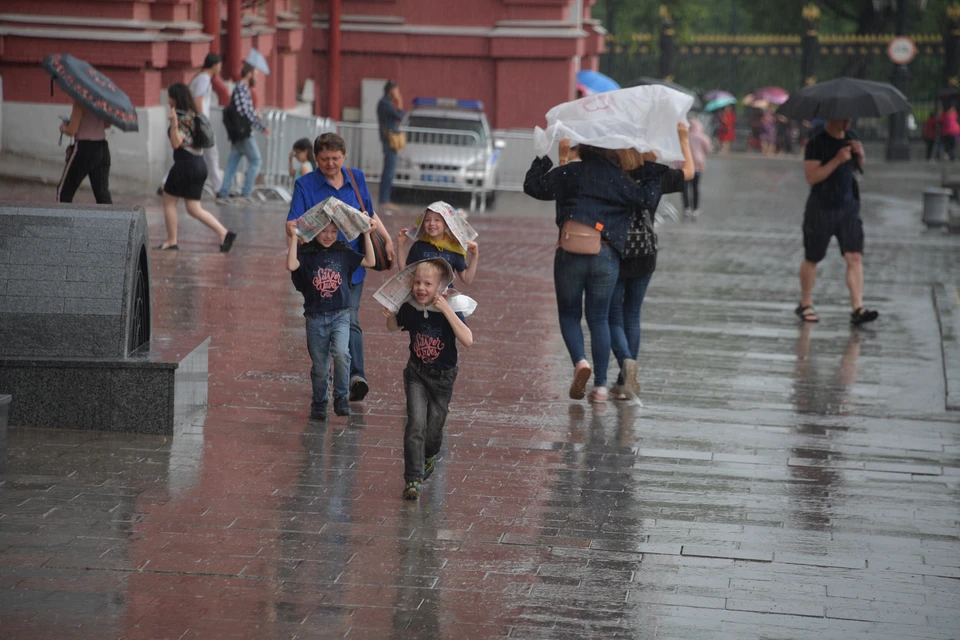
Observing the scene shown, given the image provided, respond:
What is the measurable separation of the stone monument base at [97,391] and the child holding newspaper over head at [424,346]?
1.30 metres

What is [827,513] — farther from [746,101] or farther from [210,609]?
[746,101]

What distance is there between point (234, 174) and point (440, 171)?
373 cm

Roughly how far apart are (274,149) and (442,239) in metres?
12.5

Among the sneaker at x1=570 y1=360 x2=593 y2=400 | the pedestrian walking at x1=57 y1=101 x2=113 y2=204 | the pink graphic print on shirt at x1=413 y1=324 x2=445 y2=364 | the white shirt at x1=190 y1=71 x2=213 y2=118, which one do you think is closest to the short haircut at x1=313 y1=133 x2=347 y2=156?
the pink graphic print on shirt at x1=413 y1=324 x2=445 y2=364

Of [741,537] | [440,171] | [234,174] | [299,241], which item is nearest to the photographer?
[741,537]

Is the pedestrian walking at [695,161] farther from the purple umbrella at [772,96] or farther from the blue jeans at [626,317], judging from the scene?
the purple umbrella at [772,96]

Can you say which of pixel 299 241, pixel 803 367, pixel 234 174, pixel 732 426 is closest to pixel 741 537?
pixel 732 426

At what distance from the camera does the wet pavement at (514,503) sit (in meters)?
5.14

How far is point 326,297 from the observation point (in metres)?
7.64

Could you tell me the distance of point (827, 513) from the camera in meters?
6.56

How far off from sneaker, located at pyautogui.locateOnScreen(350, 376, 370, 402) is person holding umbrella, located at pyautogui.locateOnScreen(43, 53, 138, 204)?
4928mm

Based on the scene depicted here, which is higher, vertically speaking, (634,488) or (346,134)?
(346,134)

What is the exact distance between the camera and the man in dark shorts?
37.8ft

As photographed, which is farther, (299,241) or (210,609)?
(299,241)
